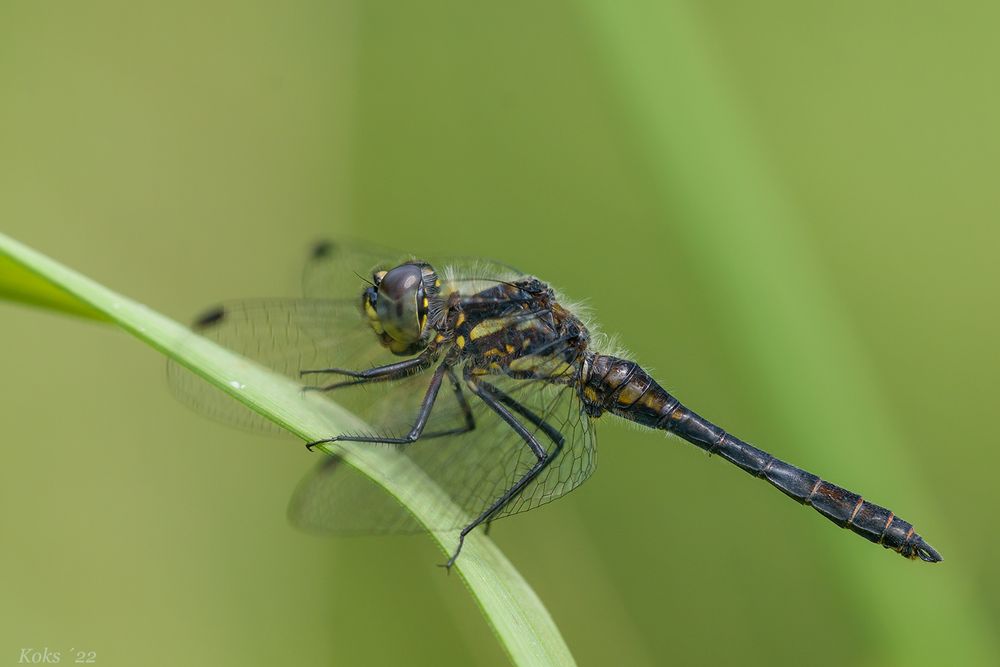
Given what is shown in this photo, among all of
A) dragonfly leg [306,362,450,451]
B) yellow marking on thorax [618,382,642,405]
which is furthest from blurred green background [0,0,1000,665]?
dragonfly leg [306,362,450,451]

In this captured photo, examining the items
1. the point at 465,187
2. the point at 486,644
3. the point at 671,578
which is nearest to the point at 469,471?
the point at 486,644

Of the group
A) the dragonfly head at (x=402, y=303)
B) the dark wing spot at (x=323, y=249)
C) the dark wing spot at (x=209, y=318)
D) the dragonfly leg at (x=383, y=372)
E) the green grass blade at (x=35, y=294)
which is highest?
the dark wing spot at (x=323, y=249)

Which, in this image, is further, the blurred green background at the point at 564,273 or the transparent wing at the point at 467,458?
the transparent wing at the point at 467,458

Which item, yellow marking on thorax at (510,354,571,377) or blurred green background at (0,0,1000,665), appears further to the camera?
yellow marking on thorax at (510,354,571,377)

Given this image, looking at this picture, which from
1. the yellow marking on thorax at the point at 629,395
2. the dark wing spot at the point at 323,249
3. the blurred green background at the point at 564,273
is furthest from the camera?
the dark wing spot at the point at 323,249

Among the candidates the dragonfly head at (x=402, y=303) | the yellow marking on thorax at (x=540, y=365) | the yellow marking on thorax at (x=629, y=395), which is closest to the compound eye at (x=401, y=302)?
the dragonfly head at (x=402, y=303)

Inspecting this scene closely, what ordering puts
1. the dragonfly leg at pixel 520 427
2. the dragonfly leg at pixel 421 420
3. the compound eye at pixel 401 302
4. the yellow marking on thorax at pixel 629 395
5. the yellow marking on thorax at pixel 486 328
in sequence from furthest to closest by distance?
1. the yellow marking on thorax at pixel 629 395
2. the yellow marking on thorax at pixel 486 328
3. the compound eye at pixel 401 302
4. the dragonfly leg at pixel 520 427
5. the dragonfly leg at pixel 421 420

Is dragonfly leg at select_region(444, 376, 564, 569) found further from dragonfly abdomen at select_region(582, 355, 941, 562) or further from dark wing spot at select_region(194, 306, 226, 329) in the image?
dark wing spot at select_region(194, 306, 226, 329)
